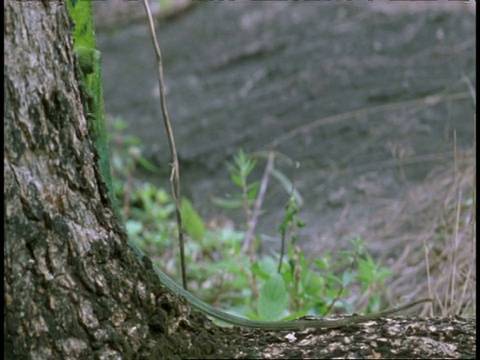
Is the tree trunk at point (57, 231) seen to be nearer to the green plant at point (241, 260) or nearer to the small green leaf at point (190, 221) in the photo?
the green plant at point (241, 260)

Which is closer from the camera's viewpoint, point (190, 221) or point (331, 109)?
point (190, 221)

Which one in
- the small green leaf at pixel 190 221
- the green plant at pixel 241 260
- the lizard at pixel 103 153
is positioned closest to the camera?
the lizard at pixel 103 153

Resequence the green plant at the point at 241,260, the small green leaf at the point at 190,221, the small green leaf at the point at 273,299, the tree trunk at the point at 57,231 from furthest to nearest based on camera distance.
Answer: the small green leaf at the point at 190,221
the green plant at the point at 241,260
the small green leaf at the point at 273,299
the tree trunk at the point at 57,231

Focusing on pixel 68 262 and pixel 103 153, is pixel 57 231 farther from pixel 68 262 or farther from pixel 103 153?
pixel 103 153

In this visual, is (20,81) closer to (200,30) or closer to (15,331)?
(15,331)

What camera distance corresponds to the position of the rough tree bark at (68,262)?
106cm

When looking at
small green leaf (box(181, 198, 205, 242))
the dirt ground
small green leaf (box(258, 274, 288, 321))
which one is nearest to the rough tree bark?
small green leaf (box(258, 274, 288, 321))

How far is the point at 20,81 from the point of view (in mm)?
1062

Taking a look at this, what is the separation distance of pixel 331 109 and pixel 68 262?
10.2 feet

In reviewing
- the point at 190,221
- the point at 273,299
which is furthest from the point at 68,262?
the point at 190,221

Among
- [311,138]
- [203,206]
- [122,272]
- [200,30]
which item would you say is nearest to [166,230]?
[203,206]

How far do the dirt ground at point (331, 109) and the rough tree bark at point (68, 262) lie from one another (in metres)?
1.13

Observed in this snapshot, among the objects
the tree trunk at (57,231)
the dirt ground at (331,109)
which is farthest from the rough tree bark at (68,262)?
the dirt ground at (331,109)

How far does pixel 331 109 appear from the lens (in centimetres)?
407
